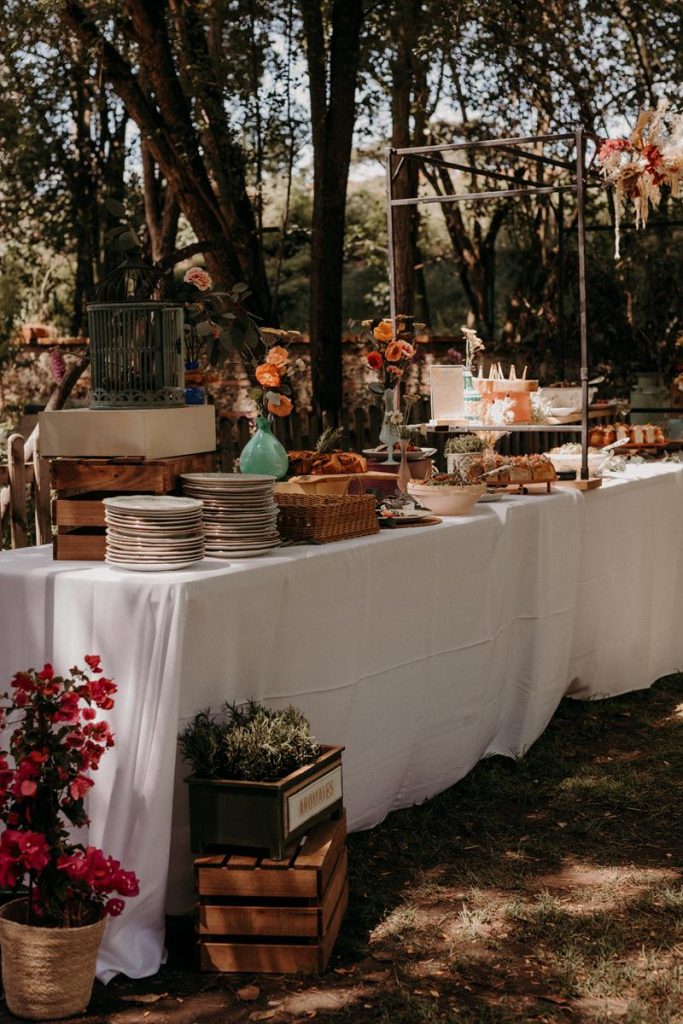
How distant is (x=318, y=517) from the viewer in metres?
3.70

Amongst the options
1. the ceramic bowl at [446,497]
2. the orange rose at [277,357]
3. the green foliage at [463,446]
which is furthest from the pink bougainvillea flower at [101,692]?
the green foliage at [463,446]

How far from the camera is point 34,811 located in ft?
9.28

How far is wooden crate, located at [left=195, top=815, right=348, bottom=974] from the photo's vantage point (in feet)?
9.65

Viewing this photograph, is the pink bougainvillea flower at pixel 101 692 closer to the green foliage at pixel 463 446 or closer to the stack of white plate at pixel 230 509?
the stack of white plate at pixel 230 509

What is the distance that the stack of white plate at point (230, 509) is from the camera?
11.0 ft

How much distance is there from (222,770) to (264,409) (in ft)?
4.31

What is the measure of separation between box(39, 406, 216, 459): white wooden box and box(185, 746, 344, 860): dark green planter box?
0.88 metres

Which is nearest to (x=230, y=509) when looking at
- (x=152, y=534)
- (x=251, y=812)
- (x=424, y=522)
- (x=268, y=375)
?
(x=152, y=534)

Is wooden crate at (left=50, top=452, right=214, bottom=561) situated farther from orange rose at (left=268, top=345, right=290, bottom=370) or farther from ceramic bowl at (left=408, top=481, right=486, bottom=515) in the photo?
ceramic bowl at (left=408, top=481, right=486, bottom=515)

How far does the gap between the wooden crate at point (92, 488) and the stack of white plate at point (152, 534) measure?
150 mm

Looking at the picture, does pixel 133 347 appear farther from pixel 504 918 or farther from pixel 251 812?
pixel 504 918

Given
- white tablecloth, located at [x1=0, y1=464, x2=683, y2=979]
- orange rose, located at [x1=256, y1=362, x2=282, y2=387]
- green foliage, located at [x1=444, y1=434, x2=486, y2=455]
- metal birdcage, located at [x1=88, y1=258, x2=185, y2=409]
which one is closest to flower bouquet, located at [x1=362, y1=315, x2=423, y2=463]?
green foliage, located at [x1=444, y1=434, x2=486, y2=455]

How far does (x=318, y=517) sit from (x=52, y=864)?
51.4 inches

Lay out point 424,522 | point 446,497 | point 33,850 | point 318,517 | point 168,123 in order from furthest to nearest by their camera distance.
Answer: point 168,123, point 446,497, point 424,522, point 318,517, point 33,850
